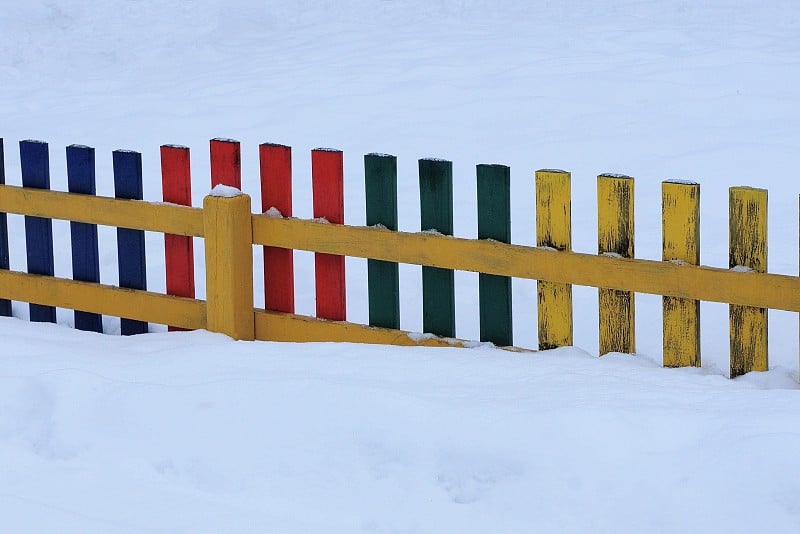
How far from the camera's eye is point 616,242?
4.86 m

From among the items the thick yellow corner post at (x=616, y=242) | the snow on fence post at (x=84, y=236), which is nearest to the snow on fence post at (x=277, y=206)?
the snow on fence post at (x=84, y=236)

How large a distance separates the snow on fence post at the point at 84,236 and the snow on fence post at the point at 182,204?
13.8 inches

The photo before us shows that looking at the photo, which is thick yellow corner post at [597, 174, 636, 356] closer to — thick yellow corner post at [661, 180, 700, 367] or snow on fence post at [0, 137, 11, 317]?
thick yellow corner post at [661, 180, 700, 367]

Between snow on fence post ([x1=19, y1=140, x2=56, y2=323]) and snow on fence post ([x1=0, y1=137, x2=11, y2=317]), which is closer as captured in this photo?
snow on fence post ([x1=19, y1=140, x2=56, y2=323])

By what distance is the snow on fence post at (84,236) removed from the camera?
569cm

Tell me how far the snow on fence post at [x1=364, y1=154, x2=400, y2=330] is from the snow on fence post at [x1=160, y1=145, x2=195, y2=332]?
823 millimetres

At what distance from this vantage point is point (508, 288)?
505 cm

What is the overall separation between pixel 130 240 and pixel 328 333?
1017 millimetres

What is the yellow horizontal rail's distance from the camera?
465cm

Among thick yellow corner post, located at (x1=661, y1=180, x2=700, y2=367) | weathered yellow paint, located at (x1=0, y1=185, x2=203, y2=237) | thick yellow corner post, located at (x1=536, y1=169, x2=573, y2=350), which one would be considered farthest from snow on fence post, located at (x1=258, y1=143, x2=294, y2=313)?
thick yellow corner post, located at (x1=661, y1=180, x2=700, y2=367)

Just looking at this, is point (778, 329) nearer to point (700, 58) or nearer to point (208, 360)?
point (208, 360)

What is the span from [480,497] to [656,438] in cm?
56

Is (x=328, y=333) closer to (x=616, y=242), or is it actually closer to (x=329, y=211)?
(x=329, y=211)

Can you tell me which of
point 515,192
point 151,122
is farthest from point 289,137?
point 515,192
